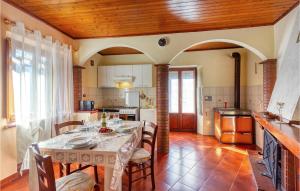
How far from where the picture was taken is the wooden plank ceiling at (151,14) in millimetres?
2822

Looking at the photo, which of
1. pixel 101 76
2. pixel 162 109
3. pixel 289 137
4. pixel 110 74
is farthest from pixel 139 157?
pixel 101 76

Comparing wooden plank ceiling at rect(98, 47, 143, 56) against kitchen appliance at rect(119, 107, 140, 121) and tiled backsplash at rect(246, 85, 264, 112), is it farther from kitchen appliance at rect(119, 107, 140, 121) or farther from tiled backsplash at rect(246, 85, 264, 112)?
tiled backsplash at rect(246, 85, 264, 112)

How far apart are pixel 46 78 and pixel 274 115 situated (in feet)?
12.0

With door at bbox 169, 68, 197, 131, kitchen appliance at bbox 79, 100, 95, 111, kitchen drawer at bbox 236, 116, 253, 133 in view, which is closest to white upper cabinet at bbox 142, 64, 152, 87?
door at bbox 169, 68, 197, 131

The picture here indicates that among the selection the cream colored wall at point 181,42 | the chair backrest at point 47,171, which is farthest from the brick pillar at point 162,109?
the chair backrest at point 47,171

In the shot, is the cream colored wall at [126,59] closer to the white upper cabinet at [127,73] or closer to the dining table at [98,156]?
the white upper cabinet at [127,73]

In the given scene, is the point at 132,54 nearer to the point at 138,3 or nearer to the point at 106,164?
the point at 138,3

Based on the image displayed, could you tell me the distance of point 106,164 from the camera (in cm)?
181

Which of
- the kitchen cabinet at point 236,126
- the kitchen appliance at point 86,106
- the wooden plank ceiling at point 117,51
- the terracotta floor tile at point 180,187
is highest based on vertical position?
the wooden plank ceiling at point 117,51

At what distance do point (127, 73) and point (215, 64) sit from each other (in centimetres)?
256

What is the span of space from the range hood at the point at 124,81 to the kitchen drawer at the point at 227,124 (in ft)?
8.65

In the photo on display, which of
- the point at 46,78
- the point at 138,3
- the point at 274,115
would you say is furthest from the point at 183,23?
the point at 46,78

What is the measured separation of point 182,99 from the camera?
641 cm

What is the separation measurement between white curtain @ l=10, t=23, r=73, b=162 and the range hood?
5.48 ft
